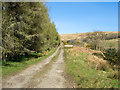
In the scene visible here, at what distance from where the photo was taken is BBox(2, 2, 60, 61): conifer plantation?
452 inches

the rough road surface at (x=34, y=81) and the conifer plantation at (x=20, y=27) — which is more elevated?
the conifer plantation at (x=20, y=27)

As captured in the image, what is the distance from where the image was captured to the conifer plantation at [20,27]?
452 inches

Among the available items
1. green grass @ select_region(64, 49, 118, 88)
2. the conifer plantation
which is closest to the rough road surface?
green grass @ select_region(64, 49, 118, 88)

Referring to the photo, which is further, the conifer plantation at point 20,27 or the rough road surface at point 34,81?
the conifer plantation at point 20,27

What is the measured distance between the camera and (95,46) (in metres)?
43.1

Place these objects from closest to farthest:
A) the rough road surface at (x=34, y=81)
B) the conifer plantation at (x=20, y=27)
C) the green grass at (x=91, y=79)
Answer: the rough road surface at (x=34, y=81) → the green grass at (x=91, y=79) → the conifer plantation at (x=20, y=27)

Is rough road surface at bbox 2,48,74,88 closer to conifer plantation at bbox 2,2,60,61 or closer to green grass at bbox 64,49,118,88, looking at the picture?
green grass at bbox 64,49,118,88

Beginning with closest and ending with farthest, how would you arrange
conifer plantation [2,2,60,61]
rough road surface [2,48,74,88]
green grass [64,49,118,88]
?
rough road surface [2,48,74,88], green grass [64,49,118,88], conifer plantation [2,2,60,61]

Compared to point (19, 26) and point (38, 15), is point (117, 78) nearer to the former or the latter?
point (19, 26)

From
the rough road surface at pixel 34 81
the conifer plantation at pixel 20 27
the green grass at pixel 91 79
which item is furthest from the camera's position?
the conifer plantation at pixel 20 27

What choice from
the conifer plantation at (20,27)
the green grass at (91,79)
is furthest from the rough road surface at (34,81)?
the conifer plantation at (20,27)

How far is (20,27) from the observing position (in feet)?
46.6

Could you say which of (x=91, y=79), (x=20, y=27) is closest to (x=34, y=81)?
(x=91, y=79)

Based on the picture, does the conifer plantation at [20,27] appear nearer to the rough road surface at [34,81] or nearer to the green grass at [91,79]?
the rough road surface at [34,81]
